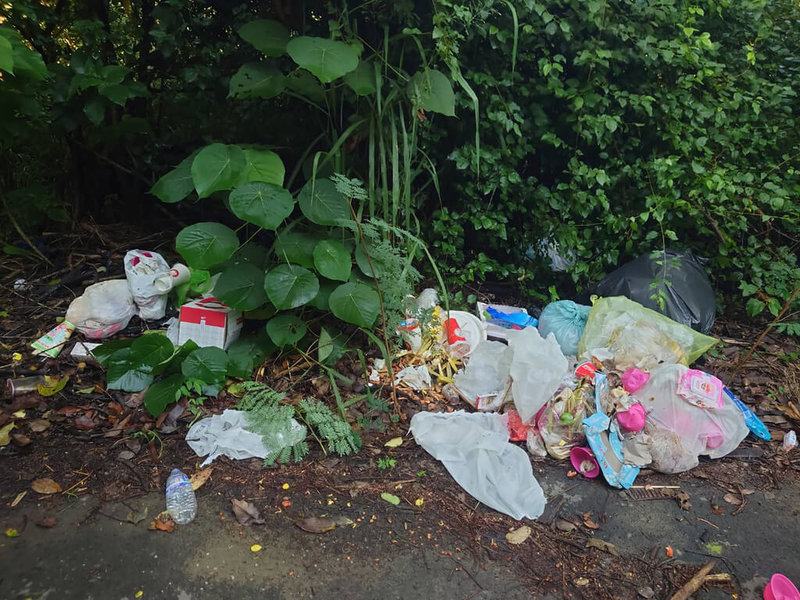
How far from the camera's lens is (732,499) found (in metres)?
2.11

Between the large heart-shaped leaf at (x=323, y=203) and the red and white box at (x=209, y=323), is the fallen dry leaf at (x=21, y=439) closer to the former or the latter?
the red and white box at (x=209, y=323)

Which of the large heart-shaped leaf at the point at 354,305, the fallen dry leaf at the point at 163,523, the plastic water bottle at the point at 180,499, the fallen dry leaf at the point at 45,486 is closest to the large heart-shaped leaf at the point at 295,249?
the large heart-shaped leaf at the point at 354,305

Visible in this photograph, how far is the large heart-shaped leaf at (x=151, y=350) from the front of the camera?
6.93 ft

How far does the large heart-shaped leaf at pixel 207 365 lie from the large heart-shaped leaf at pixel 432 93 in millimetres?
1414

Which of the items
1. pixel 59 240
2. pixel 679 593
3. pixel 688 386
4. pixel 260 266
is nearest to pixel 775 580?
pixel 679 593

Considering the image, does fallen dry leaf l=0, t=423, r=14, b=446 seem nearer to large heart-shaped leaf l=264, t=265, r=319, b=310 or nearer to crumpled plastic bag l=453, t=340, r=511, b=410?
large heart-shaped leaf l=264, t=265, r=319, b=310

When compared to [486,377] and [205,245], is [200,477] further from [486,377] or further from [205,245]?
[486,377]

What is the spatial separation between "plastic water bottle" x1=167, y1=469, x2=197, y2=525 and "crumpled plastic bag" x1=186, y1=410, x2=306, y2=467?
108mm

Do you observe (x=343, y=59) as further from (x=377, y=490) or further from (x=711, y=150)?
(x=711, y=150)

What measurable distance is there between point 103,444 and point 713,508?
2.41 m

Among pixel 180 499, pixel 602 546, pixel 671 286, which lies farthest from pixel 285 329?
pixel 671 286

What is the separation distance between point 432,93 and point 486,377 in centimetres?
136

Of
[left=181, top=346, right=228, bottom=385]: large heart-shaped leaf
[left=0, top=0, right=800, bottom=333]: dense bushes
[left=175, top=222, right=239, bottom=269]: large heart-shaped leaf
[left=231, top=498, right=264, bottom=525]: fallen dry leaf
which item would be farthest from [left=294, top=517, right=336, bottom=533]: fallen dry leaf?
[left=0, top=0, right=800, bottom=333]: dense bushes

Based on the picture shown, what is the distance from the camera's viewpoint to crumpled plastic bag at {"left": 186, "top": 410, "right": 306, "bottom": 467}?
6.63ft
